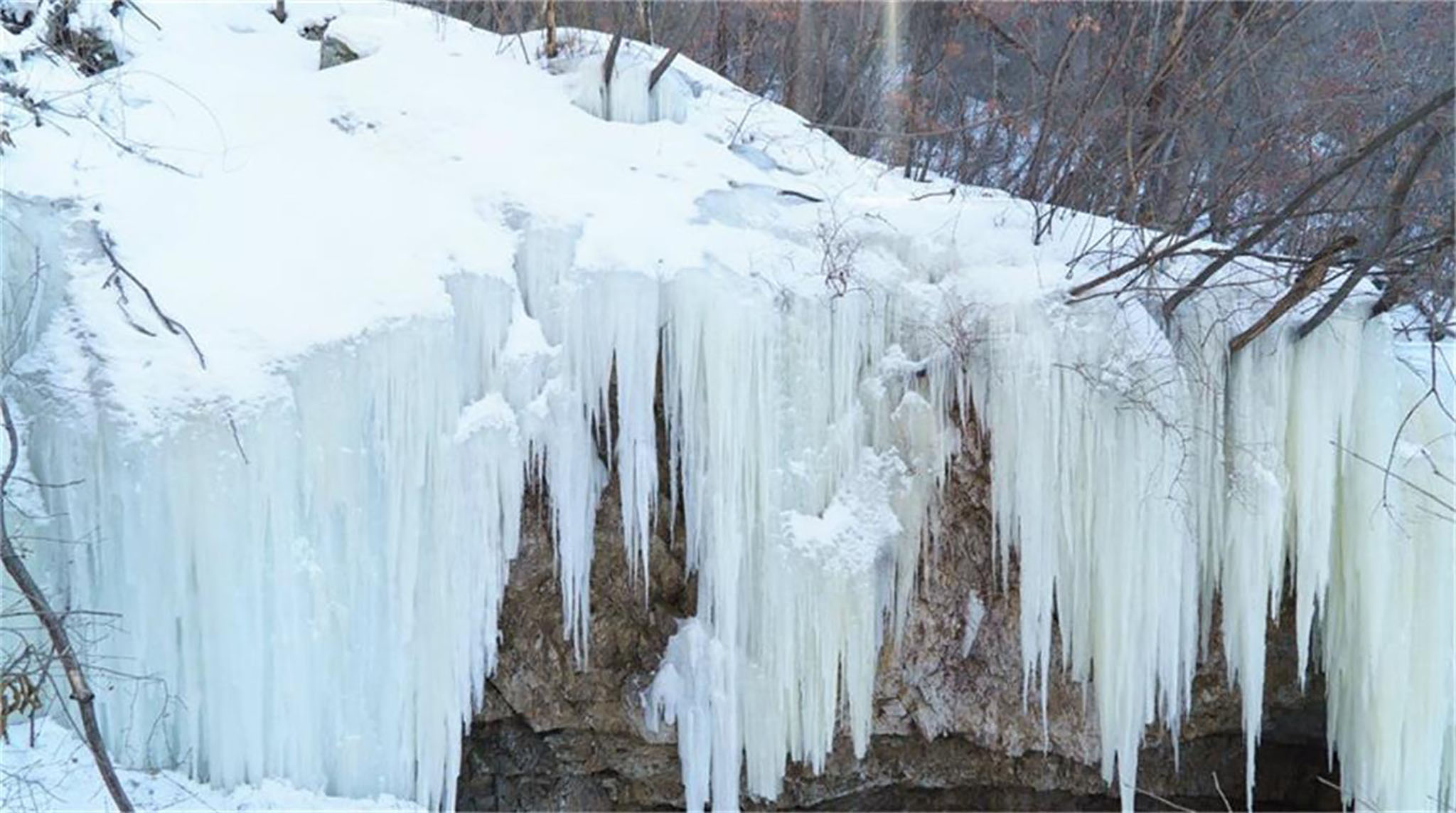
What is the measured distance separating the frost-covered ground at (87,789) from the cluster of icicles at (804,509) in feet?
0.29

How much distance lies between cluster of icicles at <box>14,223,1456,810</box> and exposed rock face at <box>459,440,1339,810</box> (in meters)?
0.19

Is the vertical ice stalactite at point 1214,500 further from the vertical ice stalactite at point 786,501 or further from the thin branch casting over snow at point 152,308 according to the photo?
the thin branch casting over snow at point 152,308

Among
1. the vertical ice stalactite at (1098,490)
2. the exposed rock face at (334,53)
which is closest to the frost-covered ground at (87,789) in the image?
the vertical ice stalactite at (1098,490)

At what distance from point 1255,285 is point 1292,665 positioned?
2252 millimetres

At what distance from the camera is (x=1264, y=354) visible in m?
5.06

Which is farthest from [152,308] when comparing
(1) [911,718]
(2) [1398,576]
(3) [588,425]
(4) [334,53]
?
(2) [1398,576]

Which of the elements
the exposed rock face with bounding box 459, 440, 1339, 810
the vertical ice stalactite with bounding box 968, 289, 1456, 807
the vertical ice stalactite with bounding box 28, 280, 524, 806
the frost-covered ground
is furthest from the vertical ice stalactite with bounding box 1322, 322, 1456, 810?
the frost-covered ground

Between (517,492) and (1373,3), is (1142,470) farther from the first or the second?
(1373,3)

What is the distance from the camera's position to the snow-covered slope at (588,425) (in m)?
4.21

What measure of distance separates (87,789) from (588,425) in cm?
227

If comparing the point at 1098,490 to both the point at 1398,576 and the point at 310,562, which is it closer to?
the point at 1398,576

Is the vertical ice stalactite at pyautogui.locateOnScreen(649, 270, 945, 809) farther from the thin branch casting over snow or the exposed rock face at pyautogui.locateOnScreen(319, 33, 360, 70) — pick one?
the exposed rock face at pyautogui.locateOnScreen(319, 33, 360, 70)

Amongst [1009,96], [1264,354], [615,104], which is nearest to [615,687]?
[615,104]

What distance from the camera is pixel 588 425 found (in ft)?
Result: 15.6
